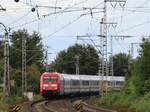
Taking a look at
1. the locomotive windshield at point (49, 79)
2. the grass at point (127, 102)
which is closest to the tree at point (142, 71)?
the grass at point (127, 102)

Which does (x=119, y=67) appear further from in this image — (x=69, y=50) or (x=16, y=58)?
(x=16, y=58)

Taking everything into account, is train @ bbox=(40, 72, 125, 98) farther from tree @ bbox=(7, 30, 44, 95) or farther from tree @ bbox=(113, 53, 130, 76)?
tree @ bbox=(113, 53, 130, 76)

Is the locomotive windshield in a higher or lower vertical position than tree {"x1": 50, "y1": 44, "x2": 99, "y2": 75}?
lower

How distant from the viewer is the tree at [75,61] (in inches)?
5197

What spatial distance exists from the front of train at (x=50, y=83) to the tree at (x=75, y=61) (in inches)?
2349

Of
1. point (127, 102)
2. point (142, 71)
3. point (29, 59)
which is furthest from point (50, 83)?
point (29, 59)

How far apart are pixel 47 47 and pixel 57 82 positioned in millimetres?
21846

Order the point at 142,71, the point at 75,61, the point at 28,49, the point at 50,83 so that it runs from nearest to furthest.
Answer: the point at 142,71 < the point at 50,83 < the point at 28,49 < the point at 75,61

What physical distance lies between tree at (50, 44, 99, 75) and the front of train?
59658 millimetres

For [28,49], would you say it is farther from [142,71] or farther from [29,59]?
[142,71]

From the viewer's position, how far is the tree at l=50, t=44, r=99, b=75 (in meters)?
132

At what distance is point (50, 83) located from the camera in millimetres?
67812

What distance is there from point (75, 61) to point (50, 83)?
64.3 metres

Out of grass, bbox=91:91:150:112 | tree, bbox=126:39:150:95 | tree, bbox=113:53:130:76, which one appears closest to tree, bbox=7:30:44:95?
grass, bbox=91:91:150:112
